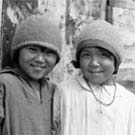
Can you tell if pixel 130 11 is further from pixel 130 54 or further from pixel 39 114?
pixel 39 114

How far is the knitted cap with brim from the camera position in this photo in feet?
5.04

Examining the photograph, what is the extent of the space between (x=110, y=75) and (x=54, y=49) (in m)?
0.32

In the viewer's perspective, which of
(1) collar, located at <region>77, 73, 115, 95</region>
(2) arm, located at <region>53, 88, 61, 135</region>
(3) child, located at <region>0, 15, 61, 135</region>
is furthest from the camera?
(1) collar, located at <region>77, 73, 115, 95</region>

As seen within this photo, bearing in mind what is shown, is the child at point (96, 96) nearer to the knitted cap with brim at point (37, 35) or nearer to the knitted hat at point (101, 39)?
the knitted hat at point (101, 39)

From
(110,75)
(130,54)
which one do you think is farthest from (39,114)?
(130,54)

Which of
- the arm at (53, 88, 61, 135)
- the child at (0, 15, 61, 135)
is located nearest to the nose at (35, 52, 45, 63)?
the child at (0, 15, 61, 135)

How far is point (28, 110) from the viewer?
1526 mm

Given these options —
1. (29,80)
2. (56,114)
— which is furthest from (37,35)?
(56,114)

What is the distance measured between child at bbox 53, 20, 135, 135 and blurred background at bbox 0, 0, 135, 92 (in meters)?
0.23

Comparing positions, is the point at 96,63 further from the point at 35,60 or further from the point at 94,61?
the point at 35,60

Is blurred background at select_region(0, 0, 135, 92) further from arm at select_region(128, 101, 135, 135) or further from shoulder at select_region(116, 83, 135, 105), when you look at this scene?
arm at select_region(128, 101, 135, 135)

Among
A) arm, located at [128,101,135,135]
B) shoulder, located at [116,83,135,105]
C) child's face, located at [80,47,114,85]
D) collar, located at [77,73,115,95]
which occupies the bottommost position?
arm, located at [128,101,135,135]

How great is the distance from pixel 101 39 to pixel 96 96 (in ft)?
0.87

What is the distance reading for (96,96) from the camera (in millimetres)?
1716
